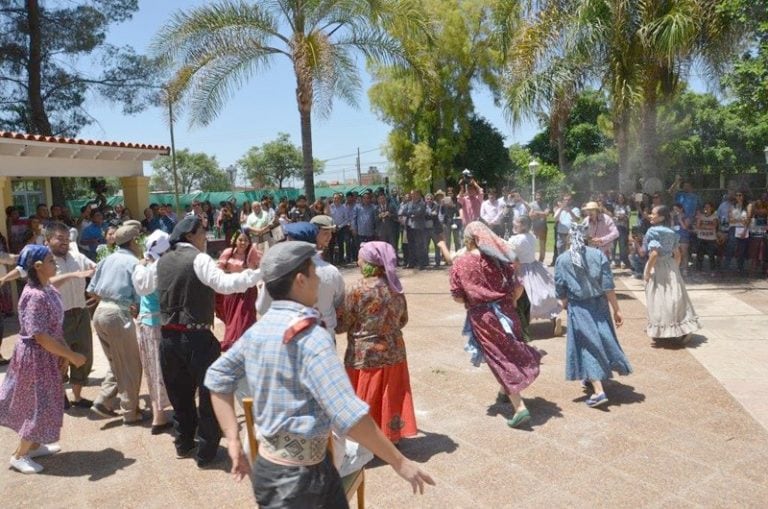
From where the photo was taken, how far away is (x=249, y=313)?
5371 millimetres

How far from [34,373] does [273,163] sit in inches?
1976

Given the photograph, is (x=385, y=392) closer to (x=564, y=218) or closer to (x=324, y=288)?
(x=324, y=288)

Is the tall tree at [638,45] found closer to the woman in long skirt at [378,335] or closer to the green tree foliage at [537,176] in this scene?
the woman in long skirt at [378,335]

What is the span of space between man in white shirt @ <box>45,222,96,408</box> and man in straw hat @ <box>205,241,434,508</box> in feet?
13.1

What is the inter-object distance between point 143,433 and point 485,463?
8.96ft

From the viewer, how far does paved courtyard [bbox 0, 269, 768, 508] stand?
3.98 metres

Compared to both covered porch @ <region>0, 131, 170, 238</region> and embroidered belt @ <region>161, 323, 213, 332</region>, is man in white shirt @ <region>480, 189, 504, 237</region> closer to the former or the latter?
covered porch @ <region>0, 131, 170, 238</region>

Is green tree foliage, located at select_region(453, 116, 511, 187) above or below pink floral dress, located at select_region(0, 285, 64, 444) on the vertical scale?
above

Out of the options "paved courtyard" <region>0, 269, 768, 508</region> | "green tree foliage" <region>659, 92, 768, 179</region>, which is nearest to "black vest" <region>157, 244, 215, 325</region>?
"paved courtyard" <region>0, 269, 768, 508</region>

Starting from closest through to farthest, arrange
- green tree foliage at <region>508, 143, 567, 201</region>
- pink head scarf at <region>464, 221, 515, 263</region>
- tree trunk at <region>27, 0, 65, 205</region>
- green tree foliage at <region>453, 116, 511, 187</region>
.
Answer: pink head scarf at <region>464, 221, 515, 263</region> → tree trunk at <region>27, 0, 65, 205</region> → green tree foliage at <region>453, 116, 511, 187</region> → green tree foliage at <region>508, 143, 567, 201</region>

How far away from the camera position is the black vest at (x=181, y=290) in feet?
14.3

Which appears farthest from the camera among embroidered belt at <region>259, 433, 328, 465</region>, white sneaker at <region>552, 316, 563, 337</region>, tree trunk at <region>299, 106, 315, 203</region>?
tree trunk at <region>299, 106, 315, 203</region>

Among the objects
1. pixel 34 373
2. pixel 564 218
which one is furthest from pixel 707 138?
pixel 34 373

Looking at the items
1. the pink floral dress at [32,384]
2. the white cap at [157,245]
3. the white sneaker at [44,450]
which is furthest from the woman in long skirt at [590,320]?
the white sneaker at [44,450]
